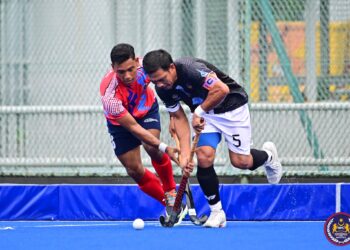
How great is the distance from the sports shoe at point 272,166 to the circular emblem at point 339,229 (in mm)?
2608

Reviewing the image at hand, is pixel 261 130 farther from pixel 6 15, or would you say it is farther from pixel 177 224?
pixel 6 15

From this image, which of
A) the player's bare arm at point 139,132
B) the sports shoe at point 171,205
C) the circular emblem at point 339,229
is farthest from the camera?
the sports shoe at point 171,205

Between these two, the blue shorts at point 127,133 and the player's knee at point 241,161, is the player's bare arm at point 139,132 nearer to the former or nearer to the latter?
the blue shorts at point 127,133

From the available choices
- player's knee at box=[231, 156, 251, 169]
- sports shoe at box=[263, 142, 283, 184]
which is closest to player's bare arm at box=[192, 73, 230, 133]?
player's knee at box=[231, 156, 251, 169]

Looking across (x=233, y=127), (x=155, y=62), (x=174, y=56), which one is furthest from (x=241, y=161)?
(x=174, y=56)

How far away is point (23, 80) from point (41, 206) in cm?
152

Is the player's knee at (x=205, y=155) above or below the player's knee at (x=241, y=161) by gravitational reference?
above

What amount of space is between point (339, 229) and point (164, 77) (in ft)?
6.33

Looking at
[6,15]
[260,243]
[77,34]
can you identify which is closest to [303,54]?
[77,34]

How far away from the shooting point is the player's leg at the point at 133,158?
8.73 m

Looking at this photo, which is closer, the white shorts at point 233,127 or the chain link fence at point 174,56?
the white shorts at point 233,127

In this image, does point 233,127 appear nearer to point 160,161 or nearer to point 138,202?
point 160,161

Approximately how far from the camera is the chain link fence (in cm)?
1025

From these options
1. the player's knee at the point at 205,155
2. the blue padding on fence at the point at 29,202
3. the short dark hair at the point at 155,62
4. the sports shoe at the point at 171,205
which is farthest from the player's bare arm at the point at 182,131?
the blue padding on fence at the point at 29,202
